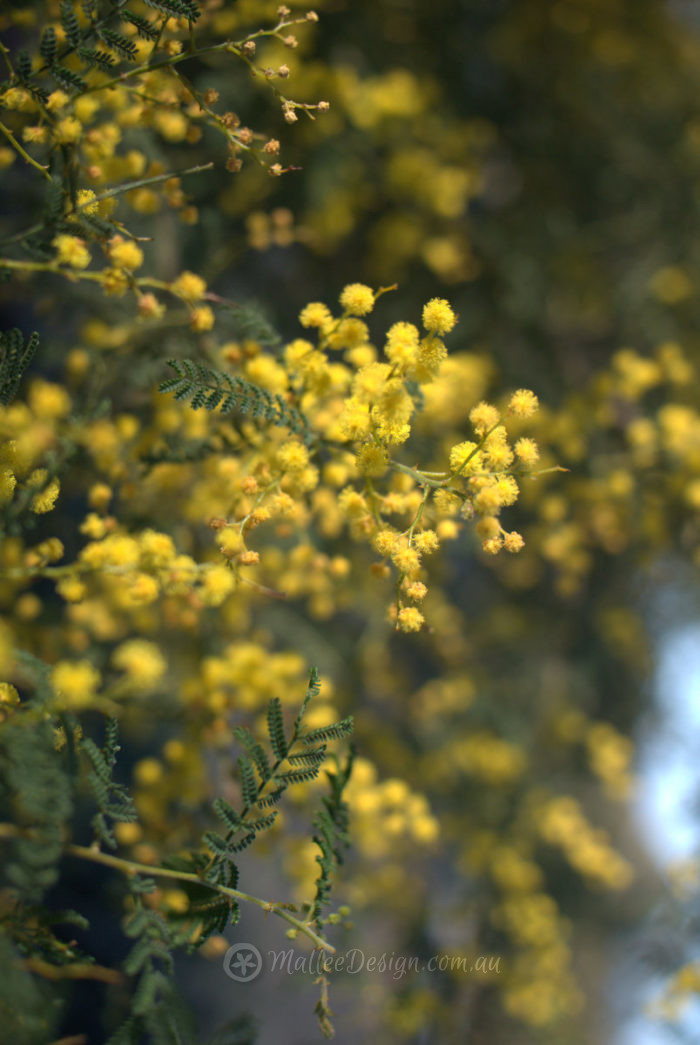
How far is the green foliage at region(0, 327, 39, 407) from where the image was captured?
55 centimetres

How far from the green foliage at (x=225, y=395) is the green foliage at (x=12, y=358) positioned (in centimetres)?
11

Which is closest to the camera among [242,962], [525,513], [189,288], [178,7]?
[178,7]

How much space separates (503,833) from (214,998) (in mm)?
706

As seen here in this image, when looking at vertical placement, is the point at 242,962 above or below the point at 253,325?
below

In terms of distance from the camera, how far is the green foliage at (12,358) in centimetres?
55

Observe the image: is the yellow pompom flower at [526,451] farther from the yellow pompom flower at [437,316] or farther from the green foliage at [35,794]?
the green foliage at [35,794]

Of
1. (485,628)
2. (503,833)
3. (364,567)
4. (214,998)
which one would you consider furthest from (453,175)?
(214,998)

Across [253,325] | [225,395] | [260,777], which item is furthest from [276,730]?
[253,325]

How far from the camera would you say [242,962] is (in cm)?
96

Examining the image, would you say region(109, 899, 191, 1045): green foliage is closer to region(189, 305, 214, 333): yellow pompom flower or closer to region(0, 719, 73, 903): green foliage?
region(0, 719, 73, 903): green foliage

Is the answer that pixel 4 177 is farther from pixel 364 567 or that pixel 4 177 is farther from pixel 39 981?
pixel 39 981

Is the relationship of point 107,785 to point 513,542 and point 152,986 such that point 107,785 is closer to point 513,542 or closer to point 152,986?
point 152,986

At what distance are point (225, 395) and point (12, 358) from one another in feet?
0.55

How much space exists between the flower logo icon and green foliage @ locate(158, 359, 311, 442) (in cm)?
74
